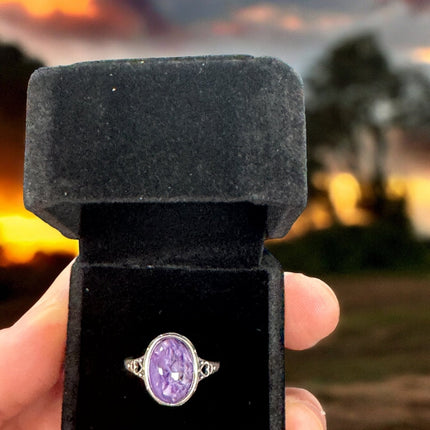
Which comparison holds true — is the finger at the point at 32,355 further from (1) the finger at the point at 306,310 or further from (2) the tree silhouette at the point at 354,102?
(2) the tree silhouette at the point at 354,102

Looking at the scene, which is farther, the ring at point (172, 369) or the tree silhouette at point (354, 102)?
the tree silhouette at point (354, 102)

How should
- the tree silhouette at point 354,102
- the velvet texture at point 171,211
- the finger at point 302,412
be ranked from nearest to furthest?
1. the velvet texture at point 171,211
2. the finger at point 302,412
3. the tree silhouette at point 354,102

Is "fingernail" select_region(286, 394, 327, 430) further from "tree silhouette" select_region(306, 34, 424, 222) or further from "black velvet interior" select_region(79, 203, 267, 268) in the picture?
"tree silhouette" select_region(306, 34, 424, 222)

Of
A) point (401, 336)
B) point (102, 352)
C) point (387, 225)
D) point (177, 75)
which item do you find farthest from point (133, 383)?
point (387, 225)

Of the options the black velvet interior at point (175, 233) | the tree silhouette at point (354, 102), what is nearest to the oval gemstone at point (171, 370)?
the black velvet interior at point (175, 233)

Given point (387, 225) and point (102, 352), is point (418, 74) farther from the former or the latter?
point (102, 352)

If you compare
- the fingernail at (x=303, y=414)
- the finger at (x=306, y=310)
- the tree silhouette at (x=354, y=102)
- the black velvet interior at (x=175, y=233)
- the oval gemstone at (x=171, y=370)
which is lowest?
the fingernail at (x=303, y=414)

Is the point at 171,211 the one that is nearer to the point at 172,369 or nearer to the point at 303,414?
the point at 172,369
